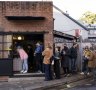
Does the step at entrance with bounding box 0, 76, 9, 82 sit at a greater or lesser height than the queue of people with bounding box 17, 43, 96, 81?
lesser

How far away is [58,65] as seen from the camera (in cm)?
2148

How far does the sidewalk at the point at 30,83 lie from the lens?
17.7m

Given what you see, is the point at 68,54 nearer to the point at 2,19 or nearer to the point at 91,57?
the point at 91,57

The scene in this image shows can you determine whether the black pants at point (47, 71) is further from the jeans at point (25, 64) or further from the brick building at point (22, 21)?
the brick building at point (22, 21)

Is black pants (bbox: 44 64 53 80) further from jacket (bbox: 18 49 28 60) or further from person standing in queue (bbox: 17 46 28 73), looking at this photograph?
jacket (bbox: 18 49 28 60)

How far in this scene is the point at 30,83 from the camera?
19.5 metres

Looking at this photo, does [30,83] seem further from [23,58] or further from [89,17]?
[89,17]

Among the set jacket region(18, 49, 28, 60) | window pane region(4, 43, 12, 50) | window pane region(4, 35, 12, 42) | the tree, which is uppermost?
the tree

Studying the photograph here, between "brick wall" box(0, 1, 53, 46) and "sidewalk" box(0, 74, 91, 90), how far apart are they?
8.73 feet

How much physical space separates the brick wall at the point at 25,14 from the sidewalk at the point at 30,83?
8.73ft

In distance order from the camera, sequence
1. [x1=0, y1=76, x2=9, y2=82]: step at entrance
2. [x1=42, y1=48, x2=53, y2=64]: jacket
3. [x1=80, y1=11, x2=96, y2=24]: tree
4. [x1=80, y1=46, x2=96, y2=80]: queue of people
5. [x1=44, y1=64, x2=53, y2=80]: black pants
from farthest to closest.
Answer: [x1=80, y1=11, x2=96, y2=24]: tree → [x1=80, y1=46, x2=96, y2=80]: queue of people → [x1=0, y1=76, x2=9, y2=82]: step at entrance → [x1=44, y1=64, x2=53, y2=80]: black pants → [x1=42, y1=48, x2=53, y2=64]: jacket

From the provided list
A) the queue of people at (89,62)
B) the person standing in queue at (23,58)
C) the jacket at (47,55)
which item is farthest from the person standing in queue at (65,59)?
the person standing in queue at (23,58)

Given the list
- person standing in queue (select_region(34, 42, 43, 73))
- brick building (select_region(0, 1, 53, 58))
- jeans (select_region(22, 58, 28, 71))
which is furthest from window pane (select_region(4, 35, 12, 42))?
person standing in queue (select_region(34, 42, 43, 73))

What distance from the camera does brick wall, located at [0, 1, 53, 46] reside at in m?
21.1
